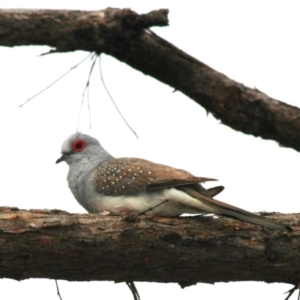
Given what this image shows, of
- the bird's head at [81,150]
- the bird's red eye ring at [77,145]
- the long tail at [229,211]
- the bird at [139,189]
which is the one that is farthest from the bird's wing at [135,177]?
the bird's red eye ring at [77,145]

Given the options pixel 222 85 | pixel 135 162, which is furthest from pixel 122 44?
pixel 135 162

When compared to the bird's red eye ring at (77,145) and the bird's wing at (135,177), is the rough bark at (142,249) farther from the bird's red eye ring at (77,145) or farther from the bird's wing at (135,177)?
the bird's red eye ring at (77,145)

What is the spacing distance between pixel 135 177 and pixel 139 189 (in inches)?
5.1

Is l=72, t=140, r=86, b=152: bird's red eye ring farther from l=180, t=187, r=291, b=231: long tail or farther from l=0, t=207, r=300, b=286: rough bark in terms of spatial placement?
l=0, t=207, r=300, b=286: rough bark

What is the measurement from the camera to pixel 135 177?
604 cm

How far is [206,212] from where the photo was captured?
18.0ft

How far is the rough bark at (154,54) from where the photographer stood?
4230 millimetres

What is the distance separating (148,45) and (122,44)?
189mm

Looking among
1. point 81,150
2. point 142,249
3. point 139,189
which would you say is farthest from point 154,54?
point 81,150

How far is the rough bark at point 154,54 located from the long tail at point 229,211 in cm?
50

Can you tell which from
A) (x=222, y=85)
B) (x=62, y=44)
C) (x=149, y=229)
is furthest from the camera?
(x=149, y=229)

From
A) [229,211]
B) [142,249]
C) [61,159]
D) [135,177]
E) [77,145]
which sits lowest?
[142,249]

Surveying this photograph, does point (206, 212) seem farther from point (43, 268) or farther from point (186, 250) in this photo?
point (43, 268)

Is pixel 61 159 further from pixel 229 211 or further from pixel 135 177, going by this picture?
pixel 229 211
